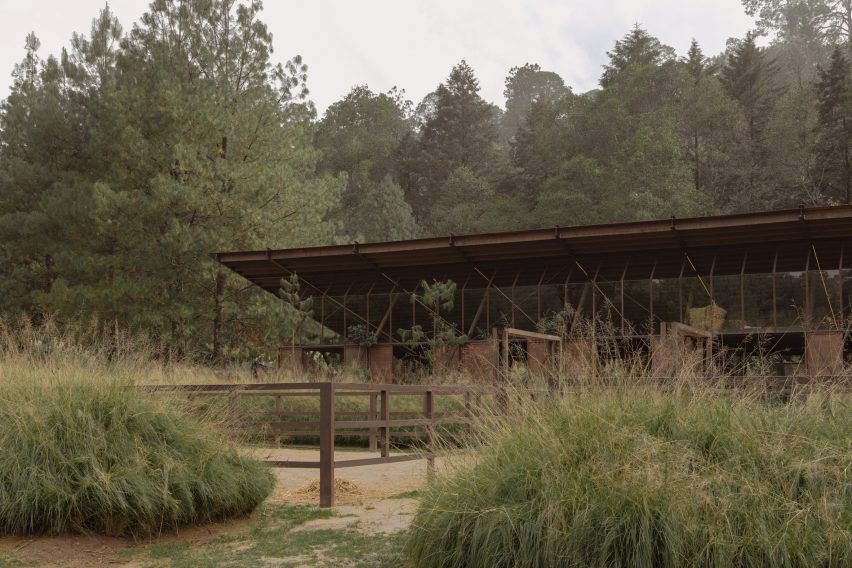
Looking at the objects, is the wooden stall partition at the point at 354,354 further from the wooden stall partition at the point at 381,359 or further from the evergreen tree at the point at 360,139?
the evergreen tree at the point at 360,139

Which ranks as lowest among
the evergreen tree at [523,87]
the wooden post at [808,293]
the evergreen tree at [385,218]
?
the wooden post at [808,293]

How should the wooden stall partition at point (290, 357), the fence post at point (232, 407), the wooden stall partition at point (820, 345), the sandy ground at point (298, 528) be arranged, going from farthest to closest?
1. the wooden stall partition at point (290, 357)
2. the wooden stall partition at point (820, 345)
3. the fence post at point (232, 407)
4. the sandy ground at point (298, 528)

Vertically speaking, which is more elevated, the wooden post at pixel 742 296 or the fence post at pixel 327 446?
the wooden post at pixel 742 296

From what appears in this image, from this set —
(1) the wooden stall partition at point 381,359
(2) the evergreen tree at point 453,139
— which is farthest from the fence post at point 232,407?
(2) the evergreen tree at point 453,139

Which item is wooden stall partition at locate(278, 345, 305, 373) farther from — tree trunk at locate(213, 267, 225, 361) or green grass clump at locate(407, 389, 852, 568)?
green grass clump at locate(407, 389, 852, 568)

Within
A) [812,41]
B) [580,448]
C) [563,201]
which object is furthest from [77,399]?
[812,41]

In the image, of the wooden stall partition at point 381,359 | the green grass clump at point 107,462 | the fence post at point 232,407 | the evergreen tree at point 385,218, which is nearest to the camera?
the green grass clump at point 107,462

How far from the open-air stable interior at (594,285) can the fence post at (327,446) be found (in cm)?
844

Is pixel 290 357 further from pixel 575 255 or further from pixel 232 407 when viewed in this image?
pixel 232 407

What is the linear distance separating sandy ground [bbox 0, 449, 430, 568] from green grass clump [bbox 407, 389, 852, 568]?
1.17 metres

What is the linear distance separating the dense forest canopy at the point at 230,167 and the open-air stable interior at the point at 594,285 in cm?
250

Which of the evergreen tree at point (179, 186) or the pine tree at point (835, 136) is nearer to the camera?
the evergreen tree at point (179, 186)

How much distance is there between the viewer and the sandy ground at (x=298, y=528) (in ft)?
21.7

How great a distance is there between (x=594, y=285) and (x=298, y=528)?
16262mm
